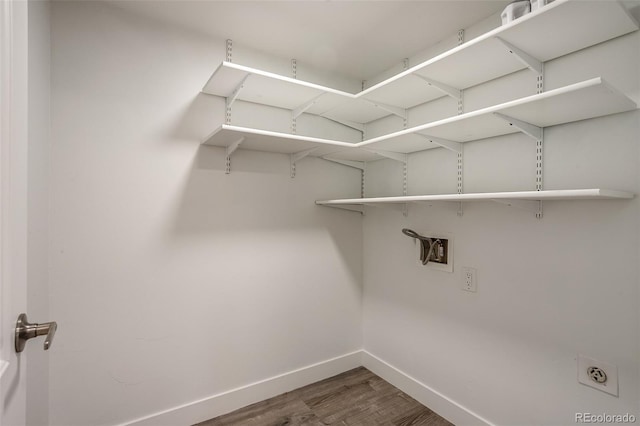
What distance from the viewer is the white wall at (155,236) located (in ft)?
4.90

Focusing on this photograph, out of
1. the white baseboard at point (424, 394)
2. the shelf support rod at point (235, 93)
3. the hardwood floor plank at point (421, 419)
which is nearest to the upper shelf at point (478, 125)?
the shelf support rod at point (235, 93)

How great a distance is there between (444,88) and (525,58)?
396 mm

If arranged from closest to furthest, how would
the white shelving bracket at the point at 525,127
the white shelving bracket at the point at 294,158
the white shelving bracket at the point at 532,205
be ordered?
the white shelving bracket at the point at 525,127 < the white shelving bracket at the point at 532,205 < the white shelving bracket at the point at 294,158

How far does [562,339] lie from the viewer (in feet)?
4.42

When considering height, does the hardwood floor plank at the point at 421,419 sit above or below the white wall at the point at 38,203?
below

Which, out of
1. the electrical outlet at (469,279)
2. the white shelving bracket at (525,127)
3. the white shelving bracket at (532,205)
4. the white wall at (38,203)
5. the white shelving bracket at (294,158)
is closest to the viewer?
the white wall at (38,203)

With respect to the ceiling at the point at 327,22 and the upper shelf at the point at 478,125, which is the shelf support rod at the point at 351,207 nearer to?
the upper shelf at the point at 478,125

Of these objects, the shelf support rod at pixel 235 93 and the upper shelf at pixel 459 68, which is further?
the shelf support rod at pixel 235 93

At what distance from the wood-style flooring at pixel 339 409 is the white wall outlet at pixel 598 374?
0.80 metres

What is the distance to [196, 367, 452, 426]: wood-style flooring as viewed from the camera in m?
1.78

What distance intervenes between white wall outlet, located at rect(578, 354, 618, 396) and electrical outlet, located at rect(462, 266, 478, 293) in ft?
1.66

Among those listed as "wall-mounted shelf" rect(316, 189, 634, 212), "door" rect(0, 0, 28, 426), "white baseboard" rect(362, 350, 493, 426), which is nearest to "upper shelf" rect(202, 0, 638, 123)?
"wall-mounted shelf" rect(316, 189, 634, 212)

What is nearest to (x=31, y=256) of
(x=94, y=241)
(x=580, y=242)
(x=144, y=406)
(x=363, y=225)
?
(x=94, y=241)

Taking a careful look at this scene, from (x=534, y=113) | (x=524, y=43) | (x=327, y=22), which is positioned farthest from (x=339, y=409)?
(x=327, y=22)
